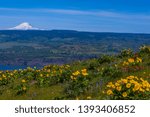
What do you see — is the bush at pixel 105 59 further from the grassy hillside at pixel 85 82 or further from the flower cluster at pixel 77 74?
the flower cluster at pixel 77 74

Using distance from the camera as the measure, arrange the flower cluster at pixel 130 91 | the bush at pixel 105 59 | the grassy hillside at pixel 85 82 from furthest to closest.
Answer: the bush at pixel 105 59, the grassy hillside at pixel 85 82, the flower cluster at pixel 130 91

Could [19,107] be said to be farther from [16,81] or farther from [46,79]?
[16,81]

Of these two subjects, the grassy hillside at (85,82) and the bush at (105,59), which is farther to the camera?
the bush at (105,59)

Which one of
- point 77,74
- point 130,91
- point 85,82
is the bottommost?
point 85,82

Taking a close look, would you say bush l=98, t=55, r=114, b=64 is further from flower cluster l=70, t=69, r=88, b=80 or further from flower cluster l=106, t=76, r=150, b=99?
flower cluster l=106, t=76, r=150, b=99

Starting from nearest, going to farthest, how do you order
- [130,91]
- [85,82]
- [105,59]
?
[130,91]
[85,82]
[105,59]

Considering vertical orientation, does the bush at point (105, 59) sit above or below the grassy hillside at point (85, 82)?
above

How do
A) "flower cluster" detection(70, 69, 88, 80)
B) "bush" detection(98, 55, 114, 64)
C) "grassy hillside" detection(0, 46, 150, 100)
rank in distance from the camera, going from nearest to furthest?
"grassy hillside" detection(0, 46, 150, 100) < "flower cluster" detection(70, 69, 88, 80) < "bush" detection(98, 55, 114, 64)

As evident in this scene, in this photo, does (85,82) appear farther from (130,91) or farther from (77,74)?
(130,91)

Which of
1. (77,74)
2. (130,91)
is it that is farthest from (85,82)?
(130,91)

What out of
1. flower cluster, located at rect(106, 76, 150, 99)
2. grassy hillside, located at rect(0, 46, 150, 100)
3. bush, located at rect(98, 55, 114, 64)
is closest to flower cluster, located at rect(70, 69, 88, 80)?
grassy hillside, located at rect(0, 46, 150, 100)

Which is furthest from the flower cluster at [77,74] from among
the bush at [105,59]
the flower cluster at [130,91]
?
the bush at [105,59]
